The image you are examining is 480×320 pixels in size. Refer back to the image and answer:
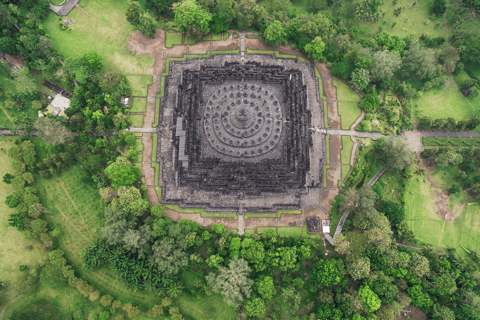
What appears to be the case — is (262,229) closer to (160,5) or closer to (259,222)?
(259,222)

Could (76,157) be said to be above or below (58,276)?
above

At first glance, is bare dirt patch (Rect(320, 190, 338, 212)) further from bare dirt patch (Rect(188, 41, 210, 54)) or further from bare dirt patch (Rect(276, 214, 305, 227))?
bare dirt patch (Rect(188, 41, 210, 54))

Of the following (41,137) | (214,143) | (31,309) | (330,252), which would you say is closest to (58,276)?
(31,309)

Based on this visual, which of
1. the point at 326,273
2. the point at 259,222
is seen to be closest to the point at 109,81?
the point at 259,222

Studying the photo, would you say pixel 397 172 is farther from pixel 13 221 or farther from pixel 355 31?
pixel 13 221

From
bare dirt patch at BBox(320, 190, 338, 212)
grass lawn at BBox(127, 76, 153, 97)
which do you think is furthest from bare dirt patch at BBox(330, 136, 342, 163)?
grass lawn at BBox(127, 76, 153, 97)

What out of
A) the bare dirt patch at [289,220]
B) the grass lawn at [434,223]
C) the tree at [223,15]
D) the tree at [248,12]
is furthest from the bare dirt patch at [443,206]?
the tree at [223,15]

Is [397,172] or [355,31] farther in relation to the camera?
[355,31]
